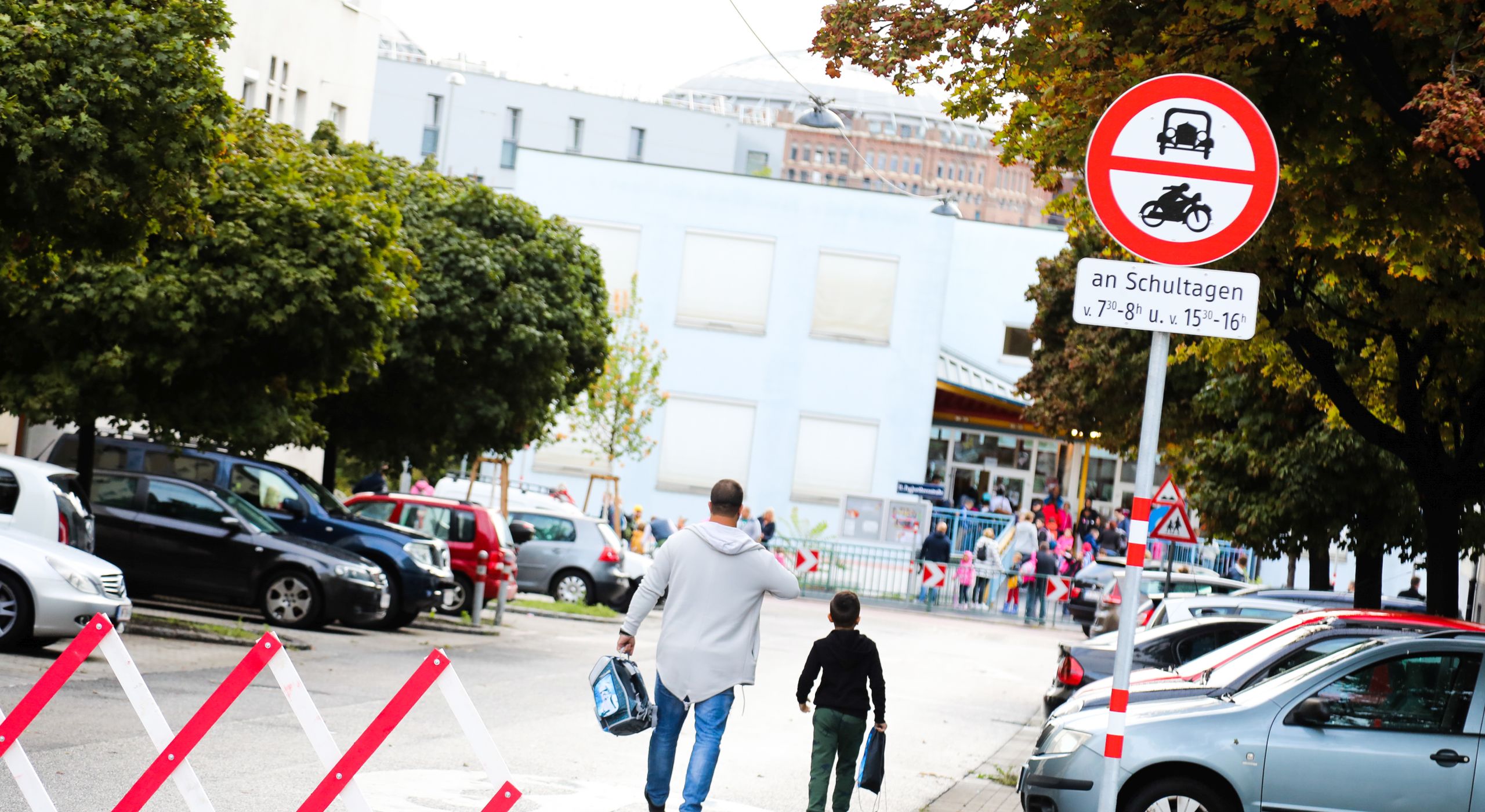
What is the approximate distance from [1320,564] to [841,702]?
603 inches

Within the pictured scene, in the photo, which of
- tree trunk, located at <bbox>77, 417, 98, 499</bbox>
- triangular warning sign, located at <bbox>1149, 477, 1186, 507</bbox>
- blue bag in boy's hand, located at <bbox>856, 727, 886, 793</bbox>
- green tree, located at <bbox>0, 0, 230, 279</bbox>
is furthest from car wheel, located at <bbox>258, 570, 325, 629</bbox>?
triangular warning sign, located at <bbox>1149, 477, 1186, 507</bbox>

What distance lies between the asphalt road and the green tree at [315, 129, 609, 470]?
3149 millimetres

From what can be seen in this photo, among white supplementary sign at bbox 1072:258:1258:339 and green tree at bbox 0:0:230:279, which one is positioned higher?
green tree at bbox 0:0:230:279

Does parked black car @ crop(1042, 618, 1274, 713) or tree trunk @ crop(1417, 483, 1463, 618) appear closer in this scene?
parked black car @ crop(1042, 618, 1274, 713)

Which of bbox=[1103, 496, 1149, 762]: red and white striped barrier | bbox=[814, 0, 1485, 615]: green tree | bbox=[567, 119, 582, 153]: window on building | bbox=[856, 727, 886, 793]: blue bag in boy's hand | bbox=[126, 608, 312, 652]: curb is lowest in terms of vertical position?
bbox=[126, 608, 312, 652]: curb

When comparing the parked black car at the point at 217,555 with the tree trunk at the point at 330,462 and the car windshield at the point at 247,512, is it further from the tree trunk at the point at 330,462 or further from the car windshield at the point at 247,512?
the tree trunk at the point at 330,462

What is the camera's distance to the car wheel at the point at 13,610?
515 inches

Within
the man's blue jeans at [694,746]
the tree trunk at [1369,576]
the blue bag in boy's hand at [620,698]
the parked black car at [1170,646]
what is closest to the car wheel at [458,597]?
the parked black car at [1170,646]

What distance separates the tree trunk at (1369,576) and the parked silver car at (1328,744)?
1042 centimetres

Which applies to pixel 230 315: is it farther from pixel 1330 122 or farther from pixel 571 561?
pixel 571 561

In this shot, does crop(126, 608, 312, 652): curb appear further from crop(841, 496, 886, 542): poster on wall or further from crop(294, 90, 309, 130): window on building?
crop(841, 496, 886, 542): poster on wall

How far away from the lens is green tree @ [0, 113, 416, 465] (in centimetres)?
1583

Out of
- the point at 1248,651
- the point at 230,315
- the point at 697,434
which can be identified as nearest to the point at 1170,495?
the point at 230,315

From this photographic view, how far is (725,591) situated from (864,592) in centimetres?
2922
